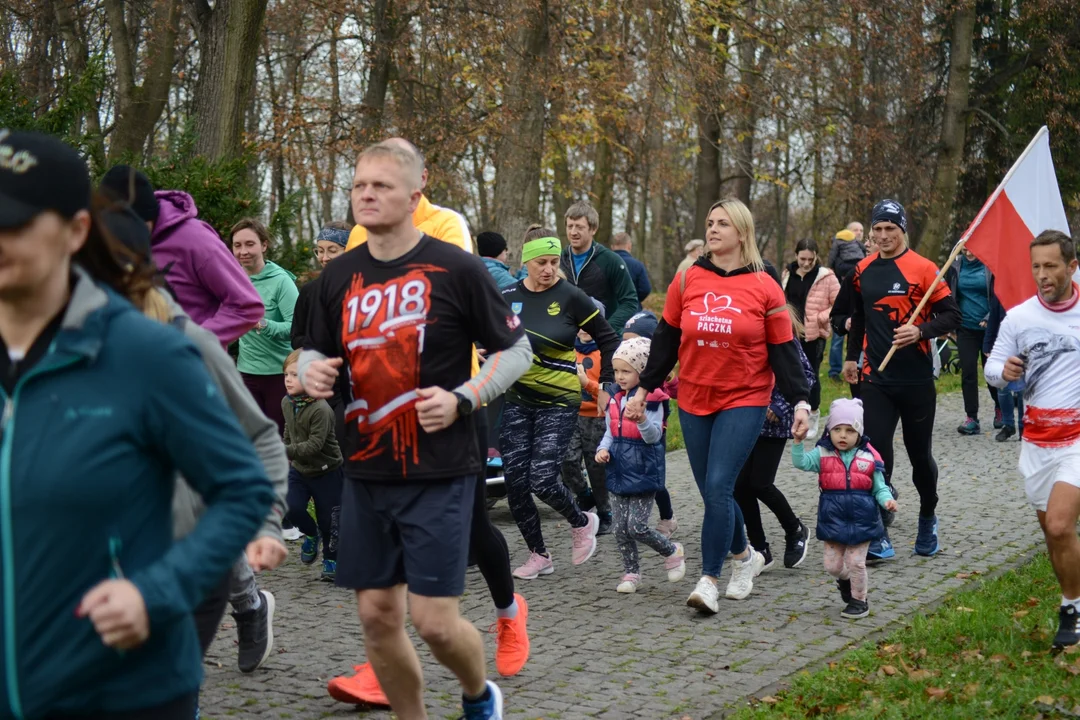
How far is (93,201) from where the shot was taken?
2.69 meters

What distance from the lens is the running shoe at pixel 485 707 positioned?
498 cm

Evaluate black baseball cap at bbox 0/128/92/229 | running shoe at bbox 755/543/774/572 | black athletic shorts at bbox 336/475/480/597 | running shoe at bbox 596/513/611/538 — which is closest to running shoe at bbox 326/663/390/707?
black athletic shorts at bbox 336/475/480/597

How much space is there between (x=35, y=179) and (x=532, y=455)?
5772mm

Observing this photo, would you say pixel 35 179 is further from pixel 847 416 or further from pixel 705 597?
pixel 847 416

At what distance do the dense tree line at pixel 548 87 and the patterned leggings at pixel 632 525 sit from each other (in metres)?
4.37

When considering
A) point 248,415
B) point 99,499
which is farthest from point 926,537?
point 99,499

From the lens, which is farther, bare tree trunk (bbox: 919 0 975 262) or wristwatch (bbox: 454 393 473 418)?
bare tree trunk (bbox: 919 0 975 262)

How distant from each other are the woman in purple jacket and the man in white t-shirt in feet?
11.7

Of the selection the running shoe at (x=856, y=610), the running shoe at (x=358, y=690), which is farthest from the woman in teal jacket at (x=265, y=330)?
the running shoe at (x=856, y=610)

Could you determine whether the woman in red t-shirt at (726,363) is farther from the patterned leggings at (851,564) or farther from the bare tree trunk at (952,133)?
the bare tree trunk at (952,133)

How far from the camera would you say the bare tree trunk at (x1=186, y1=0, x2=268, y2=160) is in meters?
12.6

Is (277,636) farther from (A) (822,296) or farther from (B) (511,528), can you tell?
(A) (822,296)

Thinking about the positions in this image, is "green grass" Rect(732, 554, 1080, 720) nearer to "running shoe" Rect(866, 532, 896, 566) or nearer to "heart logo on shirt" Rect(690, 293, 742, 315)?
"running shoe" Rect(866, 532, 896, 566)

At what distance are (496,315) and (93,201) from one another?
2.07 metres
